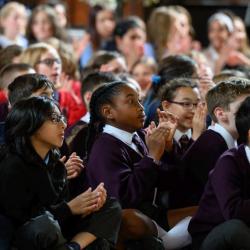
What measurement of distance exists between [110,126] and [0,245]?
739 mm

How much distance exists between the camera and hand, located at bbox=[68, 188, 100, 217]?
291 cm

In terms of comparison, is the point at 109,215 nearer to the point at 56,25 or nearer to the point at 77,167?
the point at 77,167

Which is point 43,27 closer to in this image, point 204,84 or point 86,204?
point 204,84

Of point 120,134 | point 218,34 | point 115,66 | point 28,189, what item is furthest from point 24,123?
point 218,34

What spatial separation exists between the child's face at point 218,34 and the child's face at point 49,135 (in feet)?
11.8

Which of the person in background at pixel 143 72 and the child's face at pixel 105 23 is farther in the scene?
the child's face at pixel 105 23

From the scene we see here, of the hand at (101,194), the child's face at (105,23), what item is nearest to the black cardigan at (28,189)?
the hand at (101,194)

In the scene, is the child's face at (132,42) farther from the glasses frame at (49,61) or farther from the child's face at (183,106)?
the child's face at (183,106)

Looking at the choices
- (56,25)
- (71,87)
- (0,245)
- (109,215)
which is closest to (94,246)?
(109,215)

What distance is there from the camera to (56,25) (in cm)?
610

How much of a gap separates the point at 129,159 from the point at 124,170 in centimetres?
10

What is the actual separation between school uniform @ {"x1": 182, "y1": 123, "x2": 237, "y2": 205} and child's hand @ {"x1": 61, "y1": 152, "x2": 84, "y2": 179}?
0.47m

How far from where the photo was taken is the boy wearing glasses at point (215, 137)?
3.31 meters

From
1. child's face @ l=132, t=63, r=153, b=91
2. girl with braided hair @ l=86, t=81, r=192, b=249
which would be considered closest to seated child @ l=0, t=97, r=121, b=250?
girl with braided hair @ l=86, t=81, r=192, b=249
